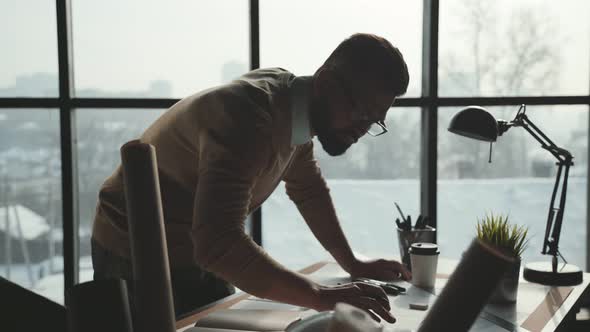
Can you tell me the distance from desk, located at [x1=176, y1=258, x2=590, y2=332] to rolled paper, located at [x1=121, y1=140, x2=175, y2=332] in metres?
0.56

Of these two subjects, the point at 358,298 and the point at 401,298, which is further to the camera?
the point at 401,298

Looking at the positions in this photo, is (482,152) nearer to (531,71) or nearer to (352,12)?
(531,71)

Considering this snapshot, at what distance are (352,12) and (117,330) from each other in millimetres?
2068

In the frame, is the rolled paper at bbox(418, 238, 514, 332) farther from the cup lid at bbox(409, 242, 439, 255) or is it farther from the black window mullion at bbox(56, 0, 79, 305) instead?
the black window mullion at bbox(56, 0, 79, 305)

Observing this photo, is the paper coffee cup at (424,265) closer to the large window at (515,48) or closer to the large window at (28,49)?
the large window at (515,48)

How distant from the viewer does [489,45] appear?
2.40m

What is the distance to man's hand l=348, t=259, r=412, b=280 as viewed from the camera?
1.52 meters

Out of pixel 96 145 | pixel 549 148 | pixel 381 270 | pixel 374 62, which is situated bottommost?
pixel 381 270

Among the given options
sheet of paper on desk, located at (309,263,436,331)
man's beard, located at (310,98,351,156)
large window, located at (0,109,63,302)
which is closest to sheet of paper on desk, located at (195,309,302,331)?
sheet of paper on desk, located at (309,263,436,331)

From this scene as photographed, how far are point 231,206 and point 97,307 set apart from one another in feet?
1.95

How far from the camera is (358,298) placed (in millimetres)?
1105

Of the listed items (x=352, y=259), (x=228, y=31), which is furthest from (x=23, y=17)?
(x=352, y=259)

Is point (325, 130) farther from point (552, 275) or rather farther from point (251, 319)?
point (552, 275)

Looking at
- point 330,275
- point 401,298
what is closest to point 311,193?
point 330,275
